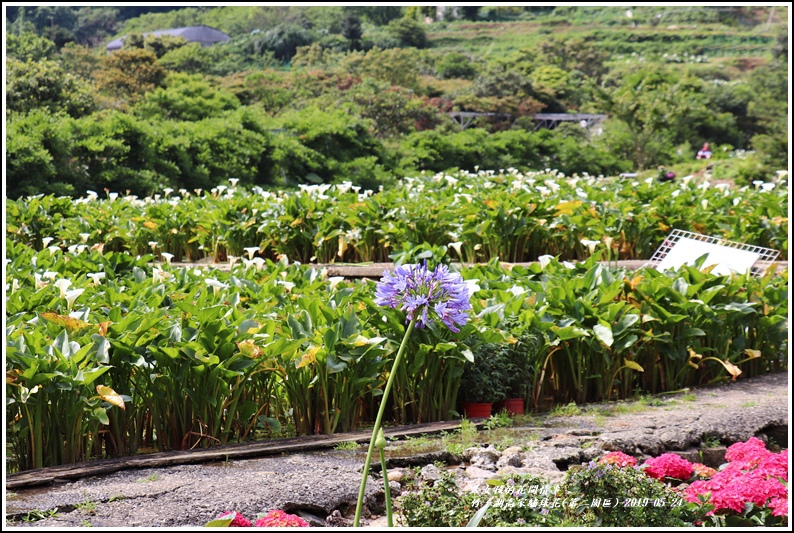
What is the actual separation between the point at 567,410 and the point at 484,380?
44 centimetres

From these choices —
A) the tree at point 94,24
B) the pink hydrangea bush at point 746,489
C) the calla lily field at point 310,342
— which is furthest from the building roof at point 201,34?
the pink hydrangea bush at point 746,489

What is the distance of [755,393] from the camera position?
394cm

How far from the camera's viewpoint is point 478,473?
111 inches

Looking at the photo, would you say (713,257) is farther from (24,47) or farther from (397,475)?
(24,47)

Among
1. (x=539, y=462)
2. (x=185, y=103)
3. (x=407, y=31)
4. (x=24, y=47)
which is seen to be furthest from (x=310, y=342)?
(x=407, y=31)

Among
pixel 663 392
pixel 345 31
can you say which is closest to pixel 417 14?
pixel 345 31

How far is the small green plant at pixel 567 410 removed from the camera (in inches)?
140

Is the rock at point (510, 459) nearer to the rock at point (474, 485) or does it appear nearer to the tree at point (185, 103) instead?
the rock at point (474, 485)

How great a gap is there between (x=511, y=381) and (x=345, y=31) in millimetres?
37375

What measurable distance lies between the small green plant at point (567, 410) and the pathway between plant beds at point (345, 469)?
1.3 inches

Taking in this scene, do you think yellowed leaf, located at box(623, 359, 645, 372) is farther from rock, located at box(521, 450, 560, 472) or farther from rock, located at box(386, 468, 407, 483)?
rock, located at box(386, 468, 407, 483)

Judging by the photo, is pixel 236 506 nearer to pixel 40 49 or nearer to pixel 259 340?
pixel 259 340

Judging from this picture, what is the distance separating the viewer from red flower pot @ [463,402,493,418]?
348cm

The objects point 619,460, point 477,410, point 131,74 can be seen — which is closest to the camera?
point 619,460
